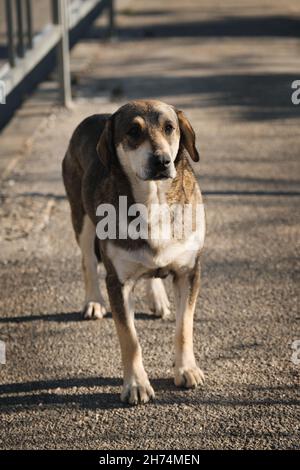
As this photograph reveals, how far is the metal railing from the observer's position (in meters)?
6.91

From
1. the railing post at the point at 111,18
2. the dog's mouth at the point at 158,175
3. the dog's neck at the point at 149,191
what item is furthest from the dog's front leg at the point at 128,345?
the railing post at the point at 111,18

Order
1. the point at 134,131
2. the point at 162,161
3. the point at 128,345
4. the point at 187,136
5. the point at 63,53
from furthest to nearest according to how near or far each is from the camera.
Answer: the point at 63,53
the point at 187,136
the point at 128,345
the point at 134,131
the point at 162,161

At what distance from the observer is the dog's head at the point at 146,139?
3.60 meters

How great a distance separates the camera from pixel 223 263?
17.6ft

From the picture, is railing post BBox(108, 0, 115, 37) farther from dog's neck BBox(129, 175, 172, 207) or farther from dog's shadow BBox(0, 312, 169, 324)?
dog's neck BBox(129, 175, 172, 207)

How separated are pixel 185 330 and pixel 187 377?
0.77 feet

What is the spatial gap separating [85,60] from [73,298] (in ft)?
25.3

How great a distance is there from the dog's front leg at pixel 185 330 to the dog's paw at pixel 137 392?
0.18 meters

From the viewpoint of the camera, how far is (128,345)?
12.5 feet

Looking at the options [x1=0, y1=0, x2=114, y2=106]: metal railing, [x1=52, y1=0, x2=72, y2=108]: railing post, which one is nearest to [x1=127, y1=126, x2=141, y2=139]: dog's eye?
[x1=0, y1=0, x2=114, y2=106]: metal railing

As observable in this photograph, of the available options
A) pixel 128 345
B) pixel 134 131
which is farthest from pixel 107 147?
pixel 128 345

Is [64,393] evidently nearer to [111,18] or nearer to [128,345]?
[128,345]

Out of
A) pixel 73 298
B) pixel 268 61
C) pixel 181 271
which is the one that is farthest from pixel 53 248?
pixel 268 61

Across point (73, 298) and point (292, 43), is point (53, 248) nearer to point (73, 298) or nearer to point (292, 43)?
point (73, 298)
